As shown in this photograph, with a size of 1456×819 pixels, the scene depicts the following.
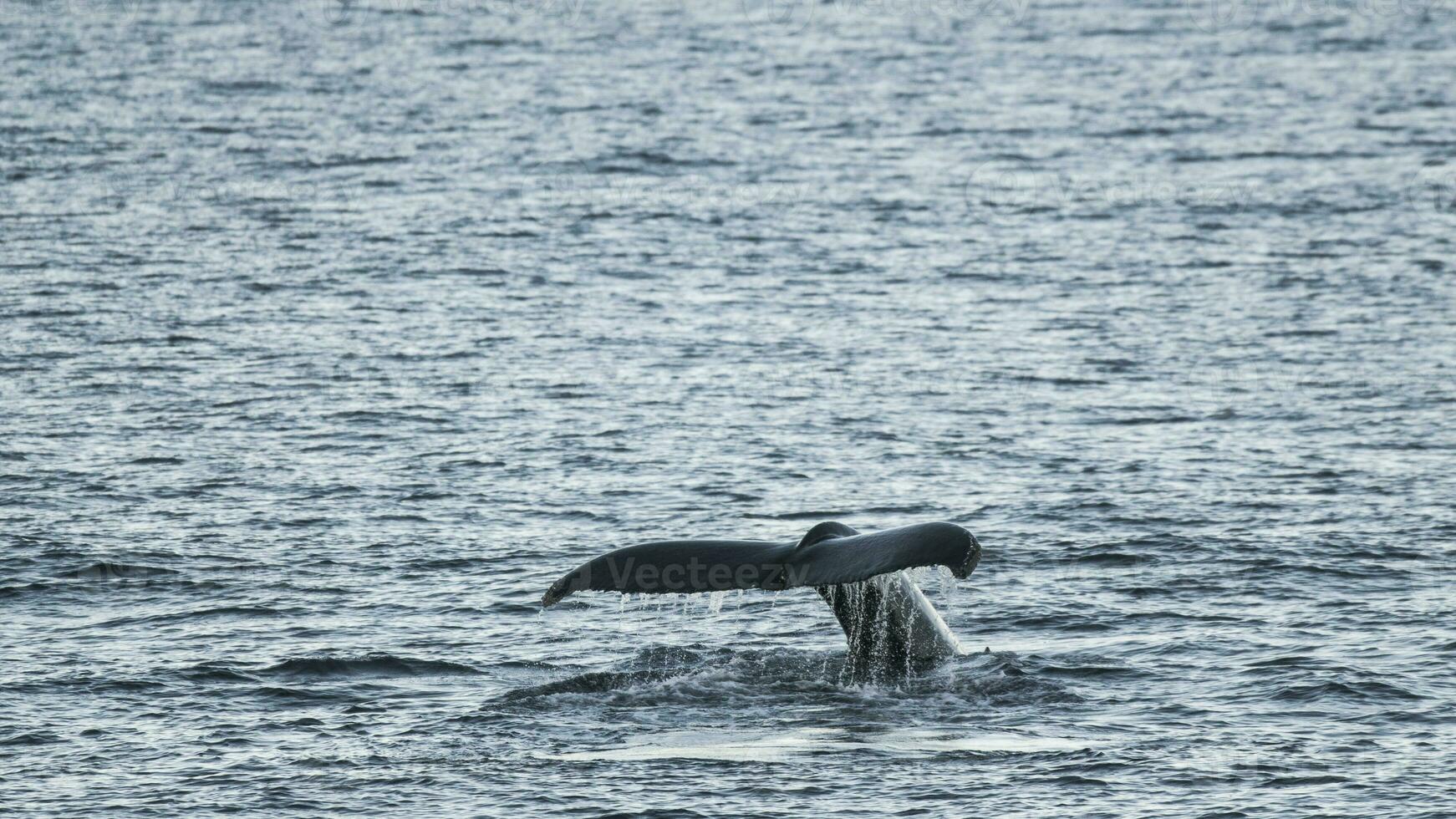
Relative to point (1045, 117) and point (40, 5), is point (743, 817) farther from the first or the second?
point (40, 5)

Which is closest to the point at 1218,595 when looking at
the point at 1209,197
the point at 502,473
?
the point at 502,473

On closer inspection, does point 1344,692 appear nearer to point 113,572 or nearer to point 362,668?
point 362,668

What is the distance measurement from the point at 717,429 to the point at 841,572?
13.6m

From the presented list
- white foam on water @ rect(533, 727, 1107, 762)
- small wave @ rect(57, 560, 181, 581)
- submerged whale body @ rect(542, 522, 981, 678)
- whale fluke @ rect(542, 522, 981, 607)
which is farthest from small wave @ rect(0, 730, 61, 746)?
small wave @ rect(57, 560, 181, 581)

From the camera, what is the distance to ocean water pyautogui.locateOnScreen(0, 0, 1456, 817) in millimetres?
17188

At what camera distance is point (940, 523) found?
14891mm

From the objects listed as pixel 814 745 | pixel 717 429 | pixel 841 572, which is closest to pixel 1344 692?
pixel 814 745

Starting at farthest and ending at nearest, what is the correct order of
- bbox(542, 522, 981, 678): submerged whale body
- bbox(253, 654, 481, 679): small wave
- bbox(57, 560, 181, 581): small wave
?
bbox(57, 560, 181, 581): small wave, bbox(253, 654, 481, 679): small wave, bbox(542, 522, 981, 678): submerged whale body

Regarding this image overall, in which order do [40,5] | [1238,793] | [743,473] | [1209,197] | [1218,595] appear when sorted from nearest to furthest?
[1238,793] < [1218,595] < [743,473] < [1209,197] < [40,5]

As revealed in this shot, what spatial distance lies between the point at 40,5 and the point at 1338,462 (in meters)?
59.9

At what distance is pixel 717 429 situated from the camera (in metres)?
29.3

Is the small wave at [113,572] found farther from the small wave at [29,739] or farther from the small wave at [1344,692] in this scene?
the small wave at [1344,692]

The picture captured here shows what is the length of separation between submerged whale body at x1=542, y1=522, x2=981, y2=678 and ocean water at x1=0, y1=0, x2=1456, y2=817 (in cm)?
53

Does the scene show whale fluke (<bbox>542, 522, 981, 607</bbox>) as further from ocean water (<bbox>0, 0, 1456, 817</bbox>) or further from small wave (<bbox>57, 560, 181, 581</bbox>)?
small wave (<bbox>57, 560, 181, 581</bbox>)
